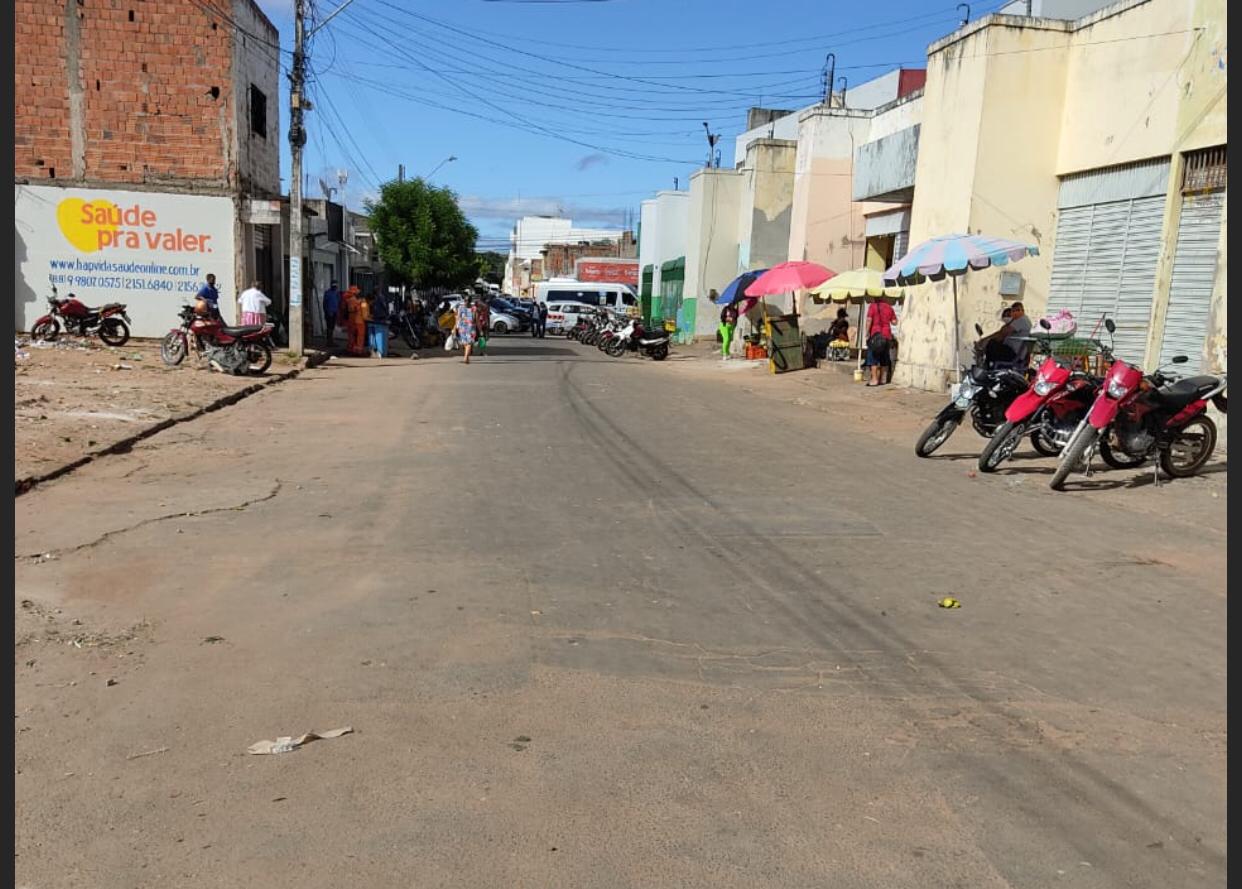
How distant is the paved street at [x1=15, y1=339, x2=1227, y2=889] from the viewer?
2865 mm

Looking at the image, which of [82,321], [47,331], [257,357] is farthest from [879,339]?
[47,331]

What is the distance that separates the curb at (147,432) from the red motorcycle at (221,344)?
517mm

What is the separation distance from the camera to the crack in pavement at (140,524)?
5570 mm

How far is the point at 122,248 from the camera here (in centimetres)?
2053

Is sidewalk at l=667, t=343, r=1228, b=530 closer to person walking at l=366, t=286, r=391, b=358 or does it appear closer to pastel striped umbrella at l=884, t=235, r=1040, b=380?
pastel striped umbrella at l=884, t=235, r=1040, b=380

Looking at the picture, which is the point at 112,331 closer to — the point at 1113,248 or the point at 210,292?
the point at 210,292

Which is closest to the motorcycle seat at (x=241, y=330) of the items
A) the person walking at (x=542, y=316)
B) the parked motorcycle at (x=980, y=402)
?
the parked motorcycle at (x=980, y=402)

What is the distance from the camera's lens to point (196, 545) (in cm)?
596

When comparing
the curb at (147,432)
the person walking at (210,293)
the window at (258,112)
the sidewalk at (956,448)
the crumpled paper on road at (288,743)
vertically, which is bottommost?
the crumpled paper on road at (288,743)

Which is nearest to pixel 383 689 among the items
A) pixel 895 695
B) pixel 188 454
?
pixel 895 695

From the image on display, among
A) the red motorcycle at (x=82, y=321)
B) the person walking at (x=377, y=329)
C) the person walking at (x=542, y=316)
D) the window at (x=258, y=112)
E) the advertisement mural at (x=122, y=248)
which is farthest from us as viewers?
the person walking at (x=542, y=316)

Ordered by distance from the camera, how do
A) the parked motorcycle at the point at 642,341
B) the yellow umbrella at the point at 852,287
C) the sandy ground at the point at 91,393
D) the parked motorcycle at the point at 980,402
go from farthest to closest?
the parked motorcycle at the point at 642,341 → the yellow umbrella at the point at 852,287 → the parked motorcycle at the point at 980,402 → the sandy ground at the point at 91,393

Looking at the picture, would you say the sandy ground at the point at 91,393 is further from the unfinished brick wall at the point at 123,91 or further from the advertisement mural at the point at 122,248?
the unfinished brick wall at the point at 123,91

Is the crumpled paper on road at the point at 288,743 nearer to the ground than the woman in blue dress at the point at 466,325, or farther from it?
nearer to the ground
